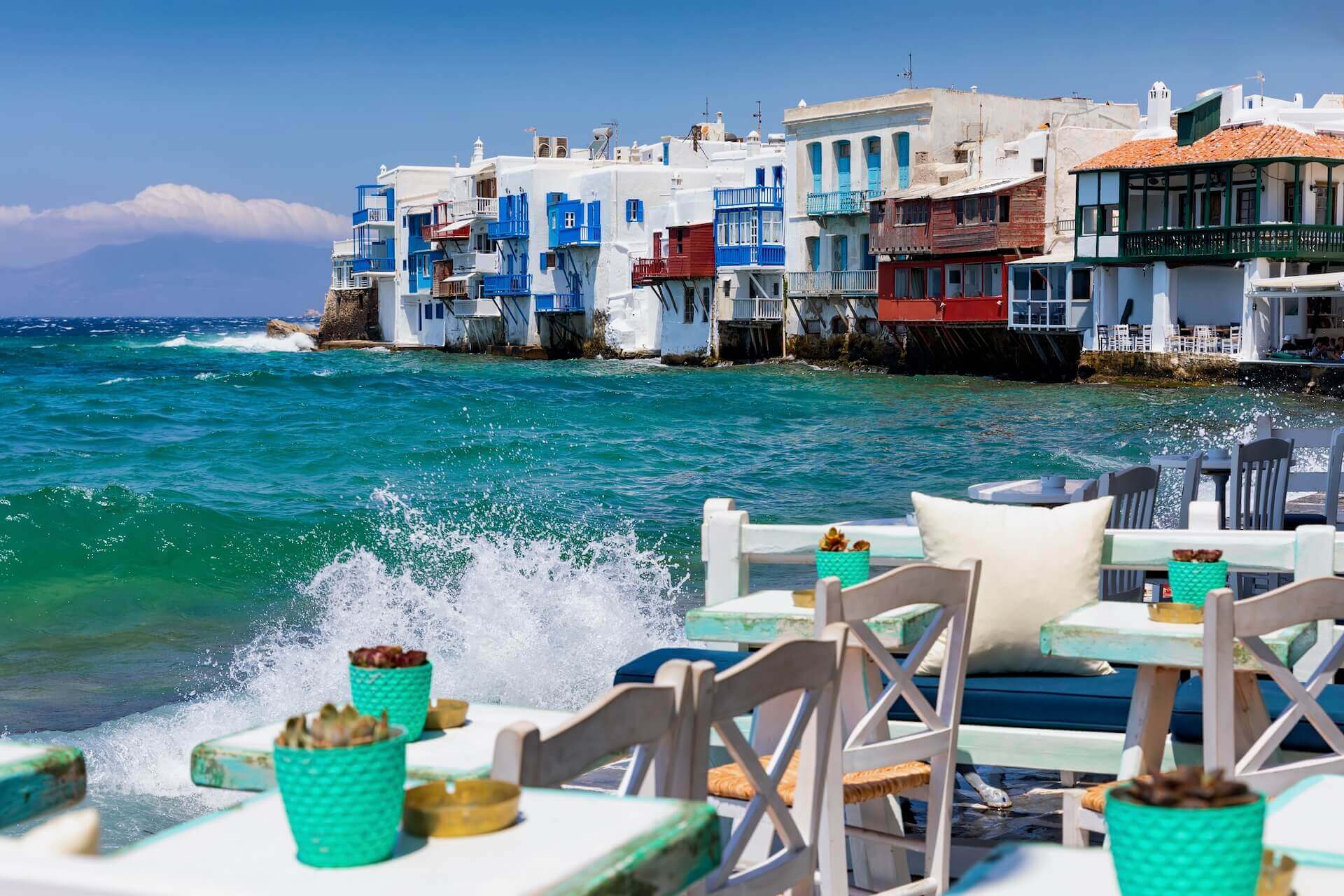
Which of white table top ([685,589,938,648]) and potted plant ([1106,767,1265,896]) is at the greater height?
potted plant ([1106,767,1265,896])

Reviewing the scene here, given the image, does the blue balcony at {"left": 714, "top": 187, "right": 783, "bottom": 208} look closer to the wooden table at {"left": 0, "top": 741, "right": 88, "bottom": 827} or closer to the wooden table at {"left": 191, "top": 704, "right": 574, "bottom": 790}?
the wooden table at {"left": 191, "top": 704, "right": 574, "bottom": 790}

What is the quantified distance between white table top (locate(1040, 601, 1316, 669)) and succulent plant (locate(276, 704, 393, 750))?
2164mm

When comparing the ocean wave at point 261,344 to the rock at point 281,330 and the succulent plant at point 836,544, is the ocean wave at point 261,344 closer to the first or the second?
the rock at point 281,330

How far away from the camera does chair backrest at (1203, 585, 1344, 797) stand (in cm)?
292

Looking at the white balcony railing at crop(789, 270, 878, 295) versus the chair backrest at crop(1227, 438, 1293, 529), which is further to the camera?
the white balcony railing at crop(789, 270, 878, 295)

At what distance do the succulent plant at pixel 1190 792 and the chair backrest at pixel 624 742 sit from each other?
659 millimetres

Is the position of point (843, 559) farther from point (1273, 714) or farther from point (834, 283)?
point (834, 283)

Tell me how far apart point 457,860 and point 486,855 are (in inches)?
1.3

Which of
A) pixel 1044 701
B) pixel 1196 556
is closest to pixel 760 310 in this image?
pixel 1044 701

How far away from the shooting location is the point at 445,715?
8.88 feet

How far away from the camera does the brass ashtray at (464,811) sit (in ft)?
5.87

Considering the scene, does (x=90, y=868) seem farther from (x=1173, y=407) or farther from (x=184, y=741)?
(x=1173, y=407)

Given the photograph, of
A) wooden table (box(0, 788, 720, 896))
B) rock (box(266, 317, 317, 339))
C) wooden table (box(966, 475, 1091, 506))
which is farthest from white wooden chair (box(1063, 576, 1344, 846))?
rock (box(266, 317, 317, 339))

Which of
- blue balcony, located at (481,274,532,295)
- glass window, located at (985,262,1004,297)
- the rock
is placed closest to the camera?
glass window, located at (985,262,1004,297)
